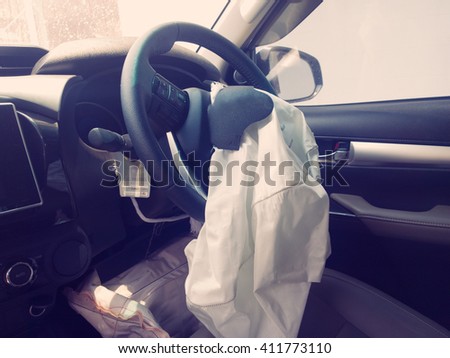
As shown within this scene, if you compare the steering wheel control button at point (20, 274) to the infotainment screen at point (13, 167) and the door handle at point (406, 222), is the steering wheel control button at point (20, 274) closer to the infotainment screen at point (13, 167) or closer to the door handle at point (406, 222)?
the infotainment screen at point (13, 167)

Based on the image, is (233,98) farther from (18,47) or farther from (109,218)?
(18,47)

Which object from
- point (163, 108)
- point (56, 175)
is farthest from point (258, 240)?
point (56, 175)

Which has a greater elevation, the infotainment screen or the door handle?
the infotainment screen

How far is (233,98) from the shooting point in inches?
26.7

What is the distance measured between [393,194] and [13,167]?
1038 millimetres

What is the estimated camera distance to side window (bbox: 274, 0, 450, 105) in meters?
1.03

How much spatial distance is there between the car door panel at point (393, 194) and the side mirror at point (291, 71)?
0.14m

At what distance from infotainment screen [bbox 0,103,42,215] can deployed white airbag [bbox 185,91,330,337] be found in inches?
13.6

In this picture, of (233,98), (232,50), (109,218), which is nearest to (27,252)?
(109,218)

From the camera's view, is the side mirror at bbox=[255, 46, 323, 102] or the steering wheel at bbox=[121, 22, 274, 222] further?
the side mirror at bbox=[255, 46, 323, 102]

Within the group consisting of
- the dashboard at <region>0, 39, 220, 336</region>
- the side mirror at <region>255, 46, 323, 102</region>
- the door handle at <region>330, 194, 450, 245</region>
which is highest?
the side mirror at <region>255, 46, 323, 102</region>

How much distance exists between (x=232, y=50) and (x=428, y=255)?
0.84 m

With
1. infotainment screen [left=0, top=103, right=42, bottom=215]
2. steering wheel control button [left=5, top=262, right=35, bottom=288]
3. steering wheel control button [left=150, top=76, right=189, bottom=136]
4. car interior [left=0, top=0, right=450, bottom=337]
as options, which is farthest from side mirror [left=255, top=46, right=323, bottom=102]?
steering wheel control button [left=5, top=262, right=35, bottom=288]

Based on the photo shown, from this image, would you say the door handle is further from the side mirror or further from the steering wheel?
the steering wheel
